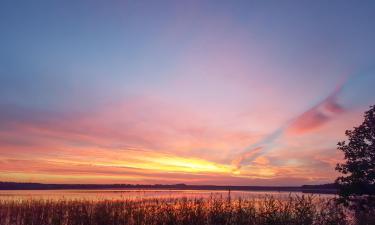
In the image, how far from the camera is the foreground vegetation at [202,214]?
1833 cm

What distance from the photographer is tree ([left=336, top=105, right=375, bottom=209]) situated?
24562mm

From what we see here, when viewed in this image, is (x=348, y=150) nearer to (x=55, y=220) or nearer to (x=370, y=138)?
(x=370, y=138)

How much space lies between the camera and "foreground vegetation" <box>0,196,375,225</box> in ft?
60.1

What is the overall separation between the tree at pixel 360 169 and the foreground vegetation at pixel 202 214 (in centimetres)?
168

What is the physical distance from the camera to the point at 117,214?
83.7ft

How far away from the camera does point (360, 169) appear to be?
2508cm

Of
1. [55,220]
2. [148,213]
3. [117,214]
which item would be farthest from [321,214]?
[55,220]

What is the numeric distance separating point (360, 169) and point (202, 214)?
1122cm

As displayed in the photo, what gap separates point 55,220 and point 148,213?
20.8 feet

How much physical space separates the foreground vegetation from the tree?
1678mm

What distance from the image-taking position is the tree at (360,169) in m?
24.6

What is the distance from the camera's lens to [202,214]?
2172 cm

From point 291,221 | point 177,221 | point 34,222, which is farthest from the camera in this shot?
point 34,222

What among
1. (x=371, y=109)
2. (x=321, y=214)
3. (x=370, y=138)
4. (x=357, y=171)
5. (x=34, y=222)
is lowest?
(x=34, y=222)
